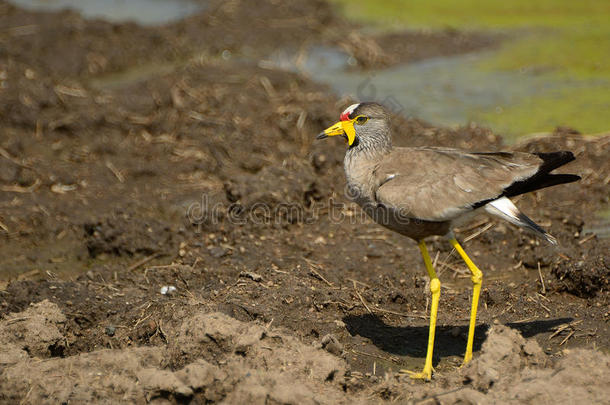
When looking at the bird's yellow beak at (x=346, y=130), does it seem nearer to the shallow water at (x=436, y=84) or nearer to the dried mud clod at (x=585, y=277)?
the dried mud clod at (x=585, y=277)

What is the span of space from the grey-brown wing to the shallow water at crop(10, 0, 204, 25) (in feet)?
33.2

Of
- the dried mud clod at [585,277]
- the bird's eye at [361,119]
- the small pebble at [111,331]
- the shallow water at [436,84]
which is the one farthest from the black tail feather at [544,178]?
the shallow water at [436,84]

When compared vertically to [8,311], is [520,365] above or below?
above

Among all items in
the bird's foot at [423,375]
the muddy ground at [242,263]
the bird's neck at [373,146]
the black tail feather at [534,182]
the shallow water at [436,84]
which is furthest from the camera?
the shallow water at [436,84]

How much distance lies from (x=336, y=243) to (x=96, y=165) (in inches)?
133

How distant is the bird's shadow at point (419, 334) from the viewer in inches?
211

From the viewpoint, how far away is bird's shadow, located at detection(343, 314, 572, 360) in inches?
211

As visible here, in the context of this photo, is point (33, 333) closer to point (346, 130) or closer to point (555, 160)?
point (346, 130)

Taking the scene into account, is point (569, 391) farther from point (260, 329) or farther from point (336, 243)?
point (336, 243)

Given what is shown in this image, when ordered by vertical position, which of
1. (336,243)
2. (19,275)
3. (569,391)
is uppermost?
(569,391)

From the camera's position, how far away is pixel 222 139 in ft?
29.7

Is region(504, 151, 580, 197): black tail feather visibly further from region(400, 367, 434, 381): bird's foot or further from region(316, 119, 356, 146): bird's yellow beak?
region(400, 367, 434, 381): bird's foot

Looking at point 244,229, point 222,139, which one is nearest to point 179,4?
point 222,139

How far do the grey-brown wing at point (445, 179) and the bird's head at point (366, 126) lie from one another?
0.23 m
